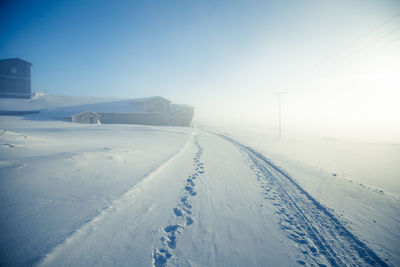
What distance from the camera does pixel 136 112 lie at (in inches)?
1401

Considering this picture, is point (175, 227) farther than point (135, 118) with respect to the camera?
No

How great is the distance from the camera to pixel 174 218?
4527 mm

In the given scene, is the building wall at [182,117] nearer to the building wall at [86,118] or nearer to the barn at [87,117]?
the barn at [87,117]

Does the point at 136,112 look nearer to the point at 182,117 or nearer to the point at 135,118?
the point at 135,118

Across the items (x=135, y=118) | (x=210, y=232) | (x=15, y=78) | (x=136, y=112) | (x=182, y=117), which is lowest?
(x=210, y=232)

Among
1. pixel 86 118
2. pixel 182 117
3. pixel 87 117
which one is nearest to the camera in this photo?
pixel 86 118

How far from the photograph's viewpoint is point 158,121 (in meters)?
36.8

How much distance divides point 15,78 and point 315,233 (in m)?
54.5

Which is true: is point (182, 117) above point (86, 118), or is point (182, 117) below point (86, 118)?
above

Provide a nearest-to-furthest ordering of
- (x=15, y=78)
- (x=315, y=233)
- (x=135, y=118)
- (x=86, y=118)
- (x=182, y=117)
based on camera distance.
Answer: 1. (x=315, y=233)
2. (x=86, y=118)
3. (x=15, y=78)
4. (x=135, y=118)
5. (x=182, y=117)

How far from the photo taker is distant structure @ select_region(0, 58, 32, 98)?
111 ft

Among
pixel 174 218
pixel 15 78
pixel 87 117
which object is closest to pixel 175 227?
pixel 174 218

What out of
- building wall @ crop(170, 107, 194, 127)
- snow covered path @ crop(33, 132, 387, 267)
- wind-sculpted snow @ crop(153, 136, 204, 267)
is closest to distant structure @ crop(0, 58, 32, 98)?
building wall @ crop(170, 107, 194, 127)

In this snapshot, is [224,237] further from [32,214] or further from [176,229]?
[32,214]
